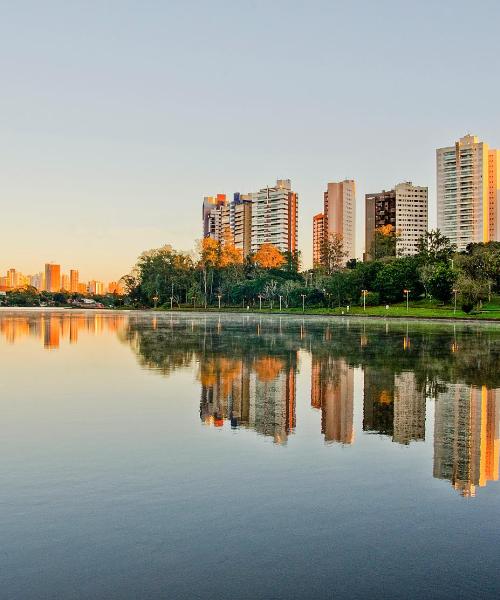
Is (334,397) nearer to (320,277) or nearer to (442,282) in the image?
(442,282)

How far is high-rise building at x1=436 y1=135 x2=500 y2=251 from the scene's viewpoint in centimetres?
18762

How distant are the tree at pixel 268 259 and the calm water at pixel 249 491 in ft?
438

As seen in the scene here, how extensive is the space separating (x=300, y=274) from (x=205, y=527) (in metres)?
137

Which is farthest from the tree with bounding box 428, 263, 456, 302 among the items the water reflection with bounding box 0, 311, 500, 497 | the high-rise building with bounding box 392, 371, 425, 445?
the high-rise building with bounding box 392, 371, 425, 445

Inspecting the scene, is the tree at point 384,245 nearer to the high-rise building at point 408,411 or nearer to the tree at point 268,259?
the tree at point 268,259

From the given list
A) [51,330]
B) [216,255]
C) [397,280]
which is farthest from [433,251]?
[51,330]

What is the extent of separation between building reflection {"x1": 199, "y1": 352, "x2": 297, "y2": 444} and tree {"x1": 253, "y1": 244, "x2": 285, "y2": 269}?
128 meters

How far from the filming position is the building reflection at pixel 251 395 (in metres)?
11.0

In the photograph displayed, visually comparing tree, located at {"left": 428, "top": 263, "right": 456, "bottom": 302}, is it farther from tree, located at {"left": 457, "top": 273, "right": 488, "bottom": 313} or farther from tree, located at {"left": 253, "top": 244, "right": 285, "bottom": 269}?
tree, located at {"left": 253, "top": 244, "right": 285, "bottom": 269}

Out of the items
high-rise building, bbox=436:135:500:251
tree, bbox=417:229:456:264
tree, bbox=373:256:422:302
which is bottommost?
tree, bbox=373:256:422:302

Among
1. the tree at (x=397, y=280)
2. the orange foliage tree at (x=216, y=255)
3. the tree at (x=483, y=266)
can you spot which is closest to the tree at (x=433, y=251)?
the tree at (x=397, y=280)

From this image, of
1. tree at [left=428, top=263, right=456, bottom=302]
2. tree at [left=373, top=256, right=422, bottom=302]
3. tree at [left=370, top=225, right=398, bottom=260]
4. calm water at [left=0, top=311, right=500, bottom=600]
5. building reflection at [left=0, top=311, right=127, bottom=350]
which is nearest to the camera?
calm water at [left=0, top=311, right=500, bottom=600]

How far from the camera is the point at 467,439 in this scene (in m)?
9.59

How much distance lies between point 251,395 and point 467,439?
5.49m
